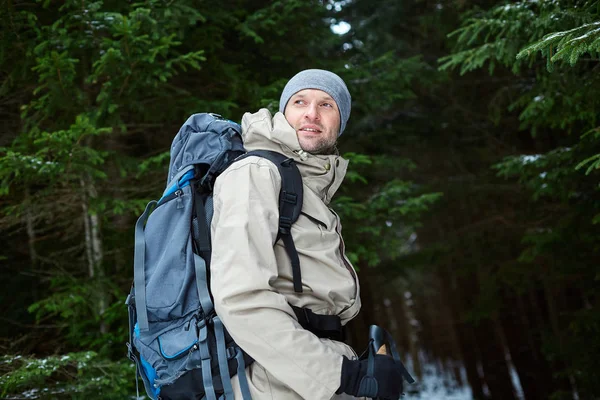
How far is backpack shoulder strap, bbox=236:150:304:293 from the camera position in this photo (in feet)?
8.46

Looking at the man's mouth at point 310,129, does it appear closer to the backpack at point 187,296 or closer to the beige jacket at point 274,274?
the beige jacket at point 274,274

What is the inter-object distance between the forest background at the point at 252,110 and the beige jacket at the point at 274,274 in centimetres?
162

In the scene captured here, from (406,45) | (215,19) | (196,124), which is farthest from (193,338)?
(406,45)

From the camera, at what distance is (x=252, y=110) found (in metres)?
5.97

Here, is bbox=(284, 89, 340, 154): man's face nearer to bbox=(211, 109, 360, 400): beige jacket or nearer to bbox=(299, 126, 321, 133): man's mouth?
bbox=(299, 126, 321, 133): man's mouth

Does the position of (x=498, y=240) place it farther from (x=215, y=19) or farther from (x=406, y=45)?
(x=215, y=19)

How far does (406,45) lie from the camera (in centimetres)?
1034

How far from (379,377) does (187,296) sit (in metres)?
0.93

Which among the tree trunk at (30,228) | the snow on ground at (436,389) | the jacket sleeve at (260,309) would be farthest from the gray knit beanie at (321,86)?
the snow on ground at (436,389)

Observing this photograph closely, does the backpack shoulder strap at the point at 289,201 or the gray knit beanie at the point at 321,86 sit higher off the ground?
the gray knit beanie at the point at 321,86

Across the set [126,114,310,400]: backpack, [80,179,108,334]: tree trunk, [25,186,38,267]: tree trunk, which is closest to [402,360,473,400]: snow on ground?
[80,179,108,334]: tree trunk

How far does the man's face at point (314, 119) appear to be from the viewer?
3.03 m

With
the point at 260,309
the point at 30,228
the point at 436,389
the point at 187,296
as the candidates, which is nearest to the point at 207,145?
the point at 187,296

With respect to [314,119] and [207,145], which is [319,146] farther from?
[207,145]
